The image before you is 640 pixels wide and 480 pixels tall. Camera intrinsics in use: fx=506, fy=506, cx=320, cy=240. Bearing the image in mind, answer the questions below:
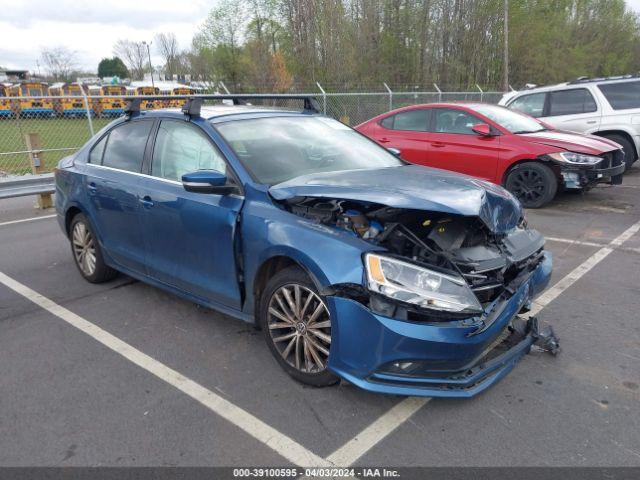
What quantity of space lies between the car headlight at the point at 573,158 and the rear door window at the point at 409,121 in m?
2.09

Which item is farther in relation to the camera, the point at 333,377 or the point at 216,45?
the point at 216,45

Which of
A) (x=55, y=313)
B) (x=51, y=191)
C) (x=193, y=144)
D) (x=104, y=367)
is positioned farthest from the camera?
(x=51, y=191)

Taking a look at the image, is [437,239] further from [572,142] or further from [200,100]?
[572,142]

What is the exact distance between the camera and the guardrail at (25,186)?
24.8ft

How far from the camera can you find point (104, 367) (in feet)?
10.9

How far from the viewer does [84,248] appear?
16.0ft

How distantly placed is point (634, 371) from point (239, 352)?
2.50 metres

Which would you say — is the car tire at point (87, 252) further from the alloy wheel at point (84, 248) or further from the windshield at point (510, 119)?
the windshield at point (510, 119)

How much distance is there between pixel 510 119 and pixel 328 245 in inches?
248

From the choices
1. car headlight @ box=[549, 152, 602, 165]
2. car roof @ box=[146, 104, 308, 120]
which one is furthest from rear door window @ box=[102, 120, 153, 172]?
car headlight @ box=[549, 152, 602, 165]

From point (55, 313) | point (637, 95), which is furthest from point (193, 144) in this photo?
point (637, 95)

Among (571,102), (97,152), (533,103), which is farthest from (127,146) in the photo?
(571,102)

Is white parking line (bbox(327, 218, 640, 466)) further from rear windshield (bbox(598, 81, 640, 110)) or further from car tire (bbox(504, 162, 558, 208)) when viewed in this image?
rear windshield (bbox(598, 81, 640, 110))

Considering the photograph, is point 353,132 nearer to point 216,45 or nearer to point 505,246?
point 505,246
